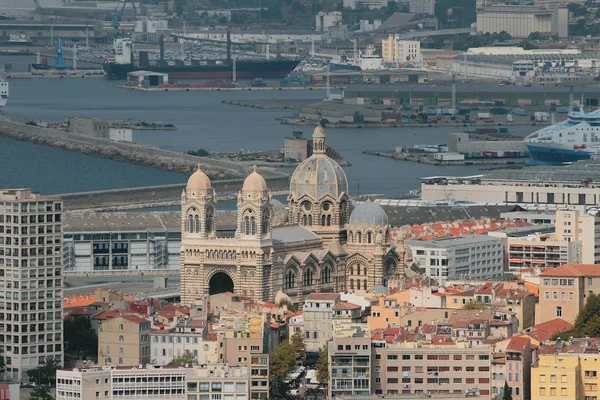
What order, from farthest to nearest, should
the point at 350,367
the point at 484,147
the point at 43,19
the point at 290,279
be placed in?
the point at 43,19
the point at 484,147
the point at 290,279
the point at 350,367

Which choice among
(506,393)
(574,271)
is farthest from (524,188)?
(506,393)

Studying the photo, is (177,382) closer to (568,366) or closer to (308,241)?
(568,366)

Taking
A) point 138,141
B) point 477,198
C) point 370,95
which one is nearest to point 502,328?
point 477,198

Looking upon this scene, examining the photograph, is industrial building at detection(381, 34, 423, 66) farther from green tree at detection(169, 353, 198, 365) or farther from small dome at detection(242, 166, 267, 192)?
green tree at detection(169, 353, 198, 365)

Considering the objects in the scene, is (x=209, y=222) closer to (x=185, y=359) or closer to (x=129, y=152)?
(x=185, y=359)

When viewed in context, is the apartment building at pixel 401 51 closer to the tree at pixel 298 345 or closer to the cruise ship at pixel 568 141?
the cruise ship at pixel 568 141

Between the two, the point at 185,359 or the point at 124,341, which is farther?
the point at 124,341

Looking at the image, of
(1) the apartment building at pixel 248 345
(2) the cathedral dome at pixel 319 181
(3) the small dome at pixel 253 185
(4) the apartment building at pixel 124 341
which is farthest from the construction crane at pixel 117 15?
(1) the apartment building at pixel 248 345
